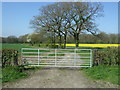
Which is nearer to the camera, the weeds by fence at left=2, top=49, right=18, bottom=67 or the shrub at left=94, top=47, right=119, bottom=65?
the weeds by fence at left=2, top=49, right=18, bottom=67

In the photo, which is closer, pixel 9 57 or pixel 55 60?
pixel 9 57

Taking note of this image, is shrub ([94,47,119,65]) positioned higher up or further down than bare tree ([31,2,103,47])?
further down

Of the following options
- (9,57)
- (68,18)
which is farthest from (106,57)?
(68,18)

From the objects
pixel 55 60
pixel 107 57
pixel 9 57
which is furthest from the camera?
pixel 55 60

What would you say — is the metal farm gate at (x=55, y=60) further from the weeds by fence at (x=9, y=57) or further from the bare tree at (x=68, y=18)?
the bare tree at (x=68, y=18)

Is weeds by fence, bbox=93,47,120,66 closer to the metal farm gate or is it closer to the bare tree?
the metal farm gate

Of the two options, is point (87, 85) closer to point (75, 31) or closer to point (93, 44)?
point (75, 31)

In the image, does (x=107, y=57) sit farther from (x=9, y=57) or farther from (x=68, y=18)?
(x=68, y=18)

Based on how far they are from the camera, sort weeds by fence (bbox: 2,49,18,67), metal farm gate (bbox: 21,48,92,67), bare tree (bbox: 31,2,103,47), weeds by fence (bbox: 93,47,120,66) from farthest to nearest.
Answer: bare tree (bbox: 31,2,103,47) < metal farm gate (bbox: 21,48,92,67) < weeds by fence (bbox: 93,47,120,66) < weeds by fence (bbox: 2,49,18,67)

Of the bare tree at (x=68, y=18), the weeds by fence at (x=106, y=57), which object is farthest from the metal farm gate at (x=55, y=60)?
the bare tree at (x=68, y=18)

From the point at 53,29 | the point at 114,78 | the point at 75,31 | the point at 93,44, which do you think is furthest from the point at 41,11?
the point at 114,78

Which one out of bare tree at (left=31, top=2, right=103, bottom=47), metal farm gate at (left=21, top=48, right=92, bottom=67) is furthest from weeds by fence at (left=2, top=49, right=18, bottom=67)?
bare tree at (left=31, top=2, right=103, bottom=47)

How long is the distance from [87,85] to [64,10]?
1663cm

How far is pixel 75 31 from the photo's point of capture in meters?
21.0
